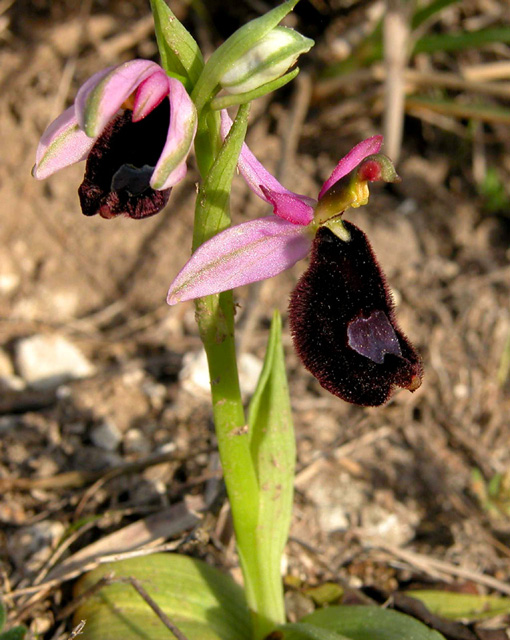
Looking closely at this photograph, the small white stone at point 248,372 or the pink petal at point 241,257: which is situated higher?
the pink petal at point 241,257

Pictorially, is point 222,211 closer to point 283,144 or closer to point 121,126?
point 121,126

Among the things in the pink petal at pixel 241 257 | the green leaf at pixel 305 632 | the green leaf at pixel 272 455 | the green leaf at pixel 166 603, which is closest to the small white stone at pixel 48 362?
the green leaf at pixel 166 603

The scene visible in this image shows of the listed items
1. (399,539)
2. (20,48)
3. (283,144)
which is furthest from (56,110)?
(399,539)

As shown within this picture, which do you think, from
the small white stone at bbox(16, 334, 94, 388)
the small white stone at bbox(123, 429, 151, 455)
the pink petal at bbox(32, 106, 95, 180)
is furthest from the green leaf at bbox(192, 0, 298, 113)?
the small white stone at bbox(16, 334, 94, 388)

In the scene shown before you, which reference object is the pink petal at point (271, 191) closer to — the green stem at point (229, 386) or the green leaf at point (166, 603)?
the green stem at point (229, 386)

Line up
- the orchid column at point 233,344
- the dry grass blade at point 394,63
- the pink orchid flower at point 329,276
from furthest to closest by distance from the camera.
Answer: the dry grass blade at point 394,63 < the pink orchid flower at point 329,276 < the orchid column at point 233,344

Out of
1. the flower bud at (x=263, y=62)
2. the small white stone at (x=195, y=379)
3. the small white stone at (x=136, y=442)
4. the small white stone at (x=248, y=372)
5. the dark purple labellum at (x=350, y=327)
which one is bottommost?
the small white stone at (x=248, y=372)
